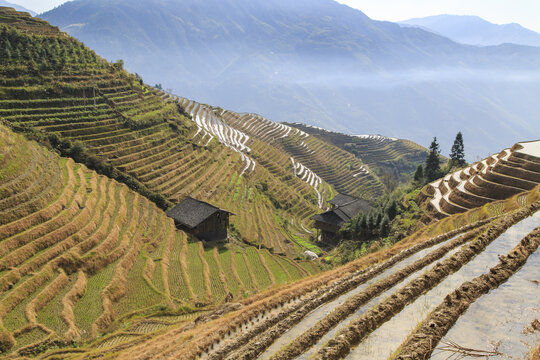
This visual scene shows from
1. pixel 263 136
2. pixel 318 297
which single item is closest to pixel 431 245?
pixel 318 297

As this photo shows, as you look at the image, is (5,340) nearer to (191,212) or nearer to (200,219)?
(200,219)

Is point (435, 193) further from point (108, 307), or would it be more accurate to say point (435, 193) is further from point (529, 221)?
point (108, 307)

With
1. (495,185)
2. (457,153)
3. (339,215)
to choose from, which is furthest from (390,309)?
(457,153)

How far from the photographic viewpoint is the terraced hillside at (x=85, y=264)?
15438 millimetres

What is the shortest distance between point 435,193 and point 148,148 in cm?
3136

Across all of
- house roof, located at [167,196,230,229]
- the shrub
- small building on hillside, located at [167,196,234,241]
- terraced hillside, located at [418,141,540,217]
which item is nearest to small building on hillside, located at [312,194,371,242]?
terraced hillside, located at [418,141,540,217]

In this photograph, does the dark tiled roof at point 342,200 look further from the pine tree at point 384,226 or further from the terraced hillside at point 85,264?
the terraced hillside at point 85,264

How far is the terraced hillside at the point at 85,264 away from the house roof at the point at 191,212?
5.82ft

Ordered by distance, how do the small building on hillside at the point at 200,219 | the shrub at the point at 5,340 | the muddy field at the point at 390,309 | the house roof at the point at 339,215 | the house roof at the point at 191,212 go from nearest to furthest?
the muddy field at the point at 390,309 → the shrub at the point at 5,340 → the house roof at the point at 191,212 → the small building on hillside at the point at 200,219 → the house roof at the point at 339,215

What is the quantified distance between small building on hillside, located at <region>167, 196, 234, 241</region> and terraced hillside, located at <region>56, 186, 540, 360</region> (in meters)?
16.5

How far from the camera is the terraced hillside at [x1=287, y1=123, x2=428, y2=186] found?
378 ft

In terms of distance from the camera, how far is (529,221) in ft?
51.0

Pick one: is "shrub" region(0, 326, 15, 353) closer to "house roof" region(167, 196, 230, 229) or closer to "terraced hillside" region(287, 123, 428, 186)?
"house roof" region(167, 196, 230, 229)

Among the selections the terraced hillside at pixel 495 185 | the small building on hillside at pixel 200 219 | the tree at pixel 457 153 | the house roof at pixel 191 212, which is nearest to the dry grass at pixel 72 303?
the house roof at pixel 191 212
